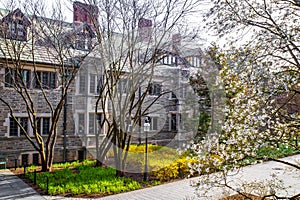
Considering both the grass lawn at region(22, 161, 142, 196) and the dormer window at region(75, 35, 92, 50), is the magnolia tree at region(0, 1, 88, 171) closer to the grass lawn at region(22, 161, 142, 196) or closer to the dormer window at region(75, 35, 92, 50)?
the dormer window at region(75, 35, 92, 50)

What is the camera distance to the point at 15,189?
9.27 metres

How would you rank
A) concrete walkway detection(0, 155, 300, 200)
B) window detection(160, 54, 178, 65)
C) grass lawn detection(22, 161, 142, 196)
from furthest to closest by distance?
window detection(160, 54, 178, 65) → grass lawn detection(22, 161, 142, 196) → concrete walkway detection(0, 155, 300, 200)

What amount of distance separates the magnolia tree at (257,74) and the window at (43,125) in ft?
38.7

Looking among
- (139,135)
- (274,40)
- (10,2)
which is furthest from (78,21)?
(274,40)

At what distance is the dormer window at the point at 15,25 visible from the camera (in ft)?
36.4

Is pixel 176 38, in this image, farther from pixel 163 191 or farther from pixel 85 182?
pixel 85 182

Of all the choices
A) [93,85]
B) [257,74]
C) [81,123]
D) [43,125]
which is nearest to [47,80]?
[43,125]

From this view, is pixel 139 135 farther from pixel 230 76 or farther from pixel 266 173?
pixel 230 76

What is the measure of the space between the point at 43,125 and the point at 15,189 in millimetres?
5831

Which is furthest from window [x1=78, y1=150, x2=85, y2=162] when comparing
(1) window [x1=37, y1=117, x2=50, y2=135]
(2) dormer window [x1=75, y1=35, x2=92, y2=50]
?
(2) dormer window [x1=75, y1=35, x2=92, y2=50]

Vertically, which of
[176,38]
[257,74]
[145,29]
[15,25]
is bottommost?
[257,74]

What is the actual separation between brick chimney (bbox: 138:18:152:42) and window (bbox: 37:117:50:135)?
286 inches

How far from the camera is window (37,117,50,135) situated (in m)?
14.6

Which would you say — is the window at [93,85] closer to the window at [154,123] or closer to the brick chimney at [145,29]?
the window at [154,123]
